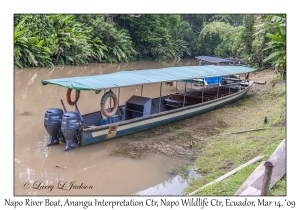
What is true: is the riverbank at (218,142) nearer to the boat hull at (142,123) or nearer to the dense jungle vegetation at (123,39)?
the boat hull at (142,123)

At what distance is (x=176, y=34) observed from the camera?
37.8 meters

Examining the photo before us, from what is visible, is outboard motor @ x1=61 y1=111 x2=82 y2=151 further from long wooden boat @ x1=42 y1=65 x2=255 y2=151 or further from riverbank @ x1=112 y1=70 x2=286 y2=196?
riverbank @ x1=112 y1=70 x2=286 y2=196

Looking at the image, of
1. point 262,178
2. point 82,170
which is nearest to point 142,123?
point 82,170

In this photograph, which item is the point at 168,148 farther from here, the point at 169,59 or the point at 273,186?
the point at 169,59

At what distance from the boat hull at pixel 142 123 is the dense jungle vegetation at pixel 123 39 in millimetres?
2817

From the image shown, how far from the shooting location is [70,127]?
742 cm

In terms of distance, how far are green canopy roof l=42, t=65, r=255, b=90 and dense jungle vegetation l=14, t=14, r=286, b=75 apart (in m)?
2.15

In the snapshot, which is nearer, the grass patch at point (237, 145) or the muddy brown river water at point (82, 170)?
the grass patch at point (237, 145)

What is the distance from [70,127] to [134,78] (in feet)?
8.57

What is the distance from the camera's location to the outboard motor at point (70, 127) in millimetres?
7379

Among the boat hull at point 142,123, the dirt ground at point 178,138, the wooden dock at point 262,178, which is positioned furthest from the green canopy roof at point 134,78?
the wooden dock at point 262,178

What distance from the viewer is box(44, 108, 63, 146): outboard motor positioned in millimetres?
7727

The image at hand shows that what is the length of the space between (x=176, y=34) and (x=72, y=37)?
687 inches

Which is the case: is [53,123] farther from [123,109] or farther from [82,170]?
[123,109]
